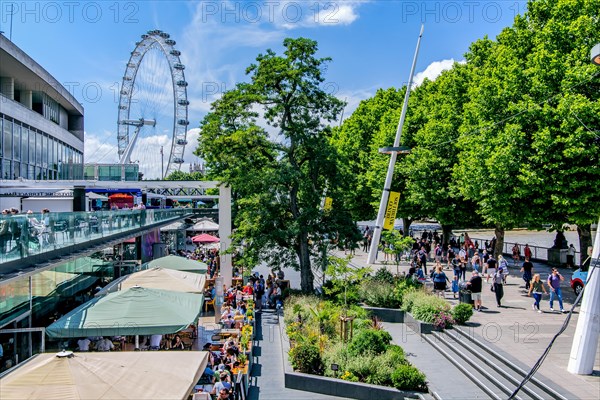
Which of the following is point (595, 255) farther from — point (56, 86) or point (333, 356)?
point (56, 86)

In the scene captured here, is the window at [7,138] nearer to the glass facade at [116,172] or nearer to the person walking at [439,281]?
the glass facade at [116,172]

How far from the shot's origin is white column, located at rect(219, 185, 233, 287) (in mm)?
25297

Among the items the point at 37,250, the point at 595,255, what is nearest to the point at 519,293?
the point at 595,255

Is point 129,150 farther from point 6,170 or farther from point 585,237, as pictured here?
point 585,237

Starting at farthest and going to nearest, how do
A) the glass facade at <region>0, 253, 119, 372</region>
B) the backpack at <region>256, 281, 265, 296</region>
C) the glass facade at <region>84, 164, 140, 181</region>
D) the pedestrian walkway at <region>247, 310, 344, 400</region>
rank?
the glass facade at <region>84, 164, 140, 181</region>, the backpack at <region>256, 281, 265, 296</region>, the glass facade at <region>0, 253, 119, 372</region>, the pedestrian walkway at <region>247, 310, 344, 400</region>

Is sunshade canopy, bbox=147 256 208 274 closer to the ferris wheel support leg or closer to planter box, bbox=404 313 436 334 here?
planter box, bbox=404 313 436 334

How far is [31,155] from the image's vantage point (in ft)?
123

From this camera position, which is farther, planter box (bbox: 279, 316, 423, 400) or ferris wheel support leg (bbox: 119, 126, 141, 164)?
ferris wheel support leg (bbox: 119, 126, 141, 164)

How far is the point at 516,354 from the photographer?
45.6 feet

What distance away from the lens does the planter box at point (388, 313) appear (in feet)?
67.2

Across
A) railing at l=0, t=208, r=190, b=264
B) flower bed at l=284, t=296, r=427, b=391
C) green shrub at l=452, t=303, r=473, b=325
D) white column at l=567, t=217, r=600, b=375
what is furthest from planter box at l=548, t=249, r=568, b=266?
railing at l=0, t=208, r=190, b=264

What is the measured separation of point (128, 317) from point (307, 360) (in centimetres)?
498

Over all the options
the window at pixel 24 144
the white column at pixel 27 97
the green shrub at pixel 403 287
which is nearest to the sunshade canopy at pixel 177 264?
the green shrub at pixel 403 287

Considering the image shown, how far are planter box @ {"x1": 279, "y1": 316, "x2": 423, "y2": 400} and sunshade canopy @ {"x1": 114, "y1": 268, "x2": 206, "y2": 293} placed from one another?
5.02m
